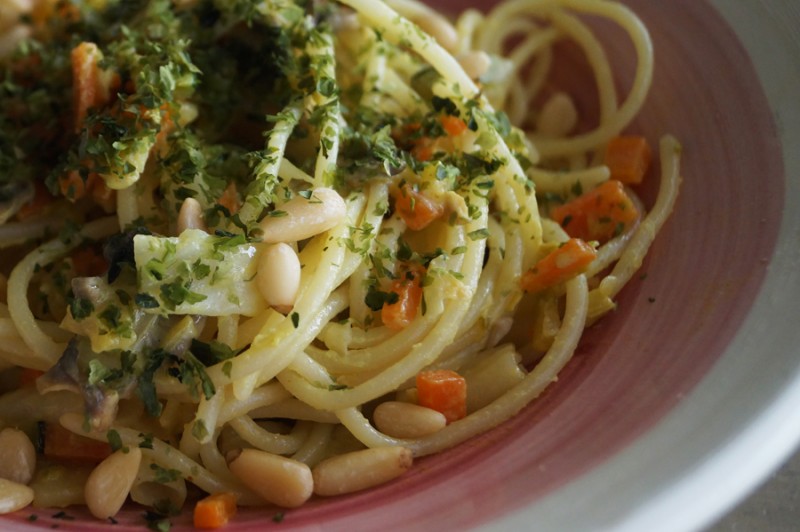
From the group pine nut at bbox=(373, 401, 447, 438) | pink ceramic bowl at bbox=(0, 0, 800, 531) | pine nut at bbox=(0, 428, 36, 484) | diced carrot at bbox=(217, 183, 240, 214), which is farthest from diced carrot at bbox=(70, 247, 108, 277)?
pine nut at bbox=(373, 401, 447, 438)

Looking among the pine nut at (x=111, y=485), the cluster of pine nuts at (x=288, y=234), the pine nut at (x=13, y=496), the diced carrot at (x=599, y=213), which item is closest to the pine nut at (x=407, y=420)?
the cluster of pine nuts at (x=288, y=234)

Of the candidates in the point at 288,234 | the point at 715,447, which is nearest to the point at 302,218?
the point at 288,234

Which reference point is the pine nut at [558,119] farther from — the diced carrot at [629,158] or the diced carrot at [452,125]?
the diced carrot at [452,125]

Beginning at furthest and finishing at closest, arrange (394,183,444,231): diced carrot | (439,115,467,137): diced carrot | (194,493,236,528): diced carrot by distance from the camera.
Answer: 1. (439,115,467,137): diced carrot
2. (394,183,444,231): diced carrot
3. (194,493,236,528): diced carrot

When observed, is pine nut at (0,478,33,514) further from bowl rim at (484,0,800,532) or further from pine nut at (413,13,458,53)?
pine nut at (413,13,458,53)

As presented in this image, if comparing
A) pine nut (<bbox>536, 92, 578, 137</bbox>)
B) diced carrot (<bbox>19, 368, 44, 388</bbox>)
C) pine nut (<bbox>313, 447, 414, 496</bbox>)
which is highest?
pine nut (<bbox>536, 92, 578, 137</bbox>)

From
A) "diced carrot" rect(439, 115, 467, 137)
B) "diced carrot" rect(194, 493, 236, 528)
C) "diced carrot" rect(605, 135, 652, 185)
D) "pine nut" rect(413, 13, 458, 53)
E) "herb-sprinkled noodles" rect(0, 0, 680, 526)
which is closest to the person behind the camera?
"diced carrot" rect(194, 493, 236, 528)

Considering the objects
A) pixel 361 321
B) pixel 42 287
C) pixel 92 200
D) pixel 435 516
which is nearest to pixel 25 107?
pixel 92 200
